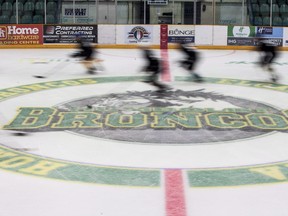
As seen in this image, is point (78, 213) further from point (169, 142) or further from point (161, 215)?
point (169, 142)

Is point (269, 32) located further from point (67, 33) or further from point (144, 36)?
point (67, 33)

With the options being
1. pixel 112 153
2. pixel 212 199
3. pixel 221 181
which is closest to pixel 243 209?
pixel 212 199

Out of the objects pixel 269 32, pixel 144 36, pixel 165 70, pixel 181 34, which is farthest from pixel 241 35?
pixel 165 70

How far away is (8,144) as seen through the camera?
18.7 feet

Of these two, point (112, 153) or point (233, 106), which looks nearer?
point (112, 153)

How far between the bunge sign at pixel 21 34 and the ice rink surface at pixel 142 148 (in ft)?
26.9

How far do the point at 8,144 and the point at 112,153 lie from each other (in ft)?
4.06

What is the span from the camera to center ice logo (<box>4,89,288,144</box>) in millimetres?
6184

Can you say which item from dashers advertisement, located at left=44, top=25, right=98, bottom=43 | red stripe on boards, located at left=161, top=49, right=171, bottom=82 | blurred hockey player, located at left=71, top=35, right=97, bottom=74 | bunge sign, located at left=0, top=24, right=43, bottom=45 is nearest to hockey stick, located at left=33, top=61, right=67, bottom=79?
blurred hockey player, located at left=71, top=35, right=97, bottom=74

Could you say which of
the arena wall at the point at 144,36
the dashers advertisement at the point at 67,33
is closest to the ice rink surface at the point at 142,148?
the arena wall at the point at 144,36

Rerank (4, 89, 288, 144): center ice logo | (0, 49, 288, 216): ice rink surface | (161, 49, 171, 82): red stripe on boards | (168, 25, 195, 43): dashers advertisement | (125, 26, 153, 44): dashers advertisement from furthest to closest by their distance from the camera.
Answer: (125, 26, 153, 44): dashers advertisement, (168, 25, 195, 43): dashers advertisement, (161, 49, 171, 82): red stripe on boards, (4, 89, 288, 144): center ice logo, (0, 49, 288, 216): ice rink surface

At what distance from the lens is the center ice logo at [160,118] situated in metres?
6.18

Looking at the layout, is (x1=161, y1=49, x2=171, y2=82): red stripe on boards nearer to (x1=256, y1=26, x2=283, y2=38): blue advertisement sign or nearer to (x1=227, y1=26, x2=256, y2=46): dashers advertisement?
(x1=227, y1=26, x2=256, y2=46): dashers advertisement

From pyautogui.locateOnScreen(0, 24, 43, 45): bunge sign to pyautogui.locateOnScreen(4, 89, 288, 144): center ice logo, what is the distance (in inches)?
424
